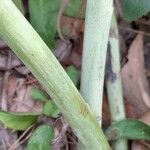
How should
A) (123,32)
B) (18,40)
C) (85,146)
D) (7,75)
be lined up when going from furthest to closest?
(123,32) → (7,75) → (85,146) → (18,40)

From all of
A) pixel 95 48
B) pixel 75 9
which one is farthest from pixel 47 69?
pixel 75 9

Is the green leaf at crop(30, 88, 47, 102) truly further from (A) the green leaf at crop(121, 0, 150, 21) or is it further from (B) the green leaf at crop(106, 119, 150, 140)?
(A) the green leaf at crop(121, 0, 150, 21)

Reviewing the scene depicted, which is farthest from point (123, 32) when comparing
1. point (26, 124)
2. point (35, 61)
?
point (35, 61)

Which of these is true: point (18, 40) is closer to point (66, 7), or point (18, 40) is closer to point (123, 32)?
point (66, 7)

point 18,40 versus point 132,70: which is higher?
point 18,40

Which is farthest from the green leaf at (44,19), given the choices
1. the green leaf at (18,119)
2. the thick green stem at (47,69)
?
the thick green stem at (47,69)

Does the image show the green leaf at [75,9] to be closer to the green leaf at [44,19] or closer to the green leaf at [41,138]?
the green leaf at [44,19]

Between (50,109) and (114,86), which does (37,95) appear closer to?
(50,109)
